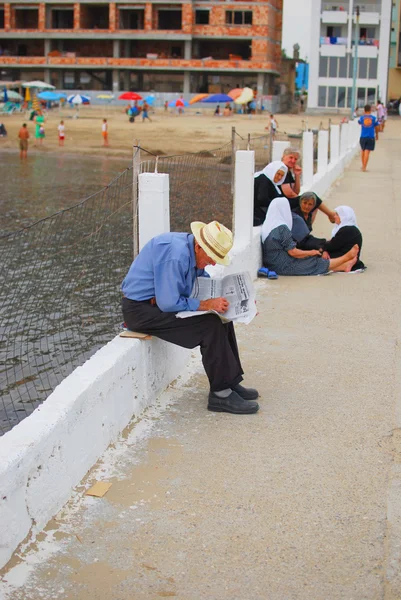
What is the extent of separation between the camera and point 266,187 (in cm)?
1092

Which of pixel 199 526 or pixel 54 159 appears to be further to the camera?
pixel 54 159

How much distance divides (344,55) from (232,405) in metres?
75.2

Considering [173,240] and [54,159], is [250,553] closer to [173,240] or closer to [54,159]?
[173,240]

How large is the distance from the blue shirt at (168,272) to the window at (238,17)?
7584 centimetres

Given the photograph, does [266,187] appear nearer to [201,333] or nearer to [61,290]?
[61,290]

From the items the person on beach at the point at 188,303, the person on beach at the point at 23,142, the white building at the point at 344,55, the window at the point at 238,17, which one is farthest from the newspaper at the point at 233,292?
the window at the point at 238,17

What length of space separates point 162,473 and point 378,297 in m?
4.94

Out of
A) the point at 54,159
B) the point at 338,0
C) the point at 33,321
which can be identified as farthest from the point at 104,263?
the point at 338,0

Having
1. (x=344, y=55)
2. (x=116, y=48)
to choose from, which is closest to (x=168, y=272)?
(x=344, y=55)

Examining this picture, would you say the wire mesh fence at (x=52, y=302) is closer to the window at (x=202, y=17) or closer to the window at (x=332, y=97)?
the window at (x=332, y=97)

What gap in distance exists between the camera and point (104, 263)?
49.7ft

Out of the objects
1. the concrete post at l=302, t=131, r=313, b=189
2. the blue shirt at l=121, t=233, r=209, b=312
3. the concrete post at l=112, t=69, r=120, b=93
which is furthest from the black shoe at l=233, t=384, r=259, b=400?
the concrete post at l=112, t=69, r=120, b=93

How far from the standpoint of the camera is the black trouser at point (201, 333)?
18.0ft

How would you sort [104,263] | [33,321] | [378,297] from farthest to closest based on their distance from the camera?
[104,263], [33,321], [378,297]
